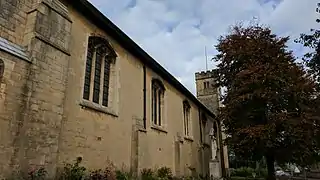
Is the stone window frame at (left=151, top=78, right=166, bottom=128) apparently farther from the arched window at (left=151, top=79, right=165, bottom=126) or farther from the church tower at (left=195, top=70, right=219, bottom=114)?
the church tower at (left=195, top=70, right=219, bottom=114)

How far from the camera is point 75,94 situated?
10.1 metres

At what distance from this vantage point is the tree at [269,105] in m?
16.0

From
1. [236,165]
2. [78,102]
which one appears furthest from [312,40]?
[236,165]

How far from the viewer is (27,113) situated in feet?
25.2

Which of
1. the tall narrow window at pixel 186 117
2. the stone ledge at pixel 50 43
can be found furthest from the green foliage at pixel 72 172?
the tall narrow window at pixel 186 117

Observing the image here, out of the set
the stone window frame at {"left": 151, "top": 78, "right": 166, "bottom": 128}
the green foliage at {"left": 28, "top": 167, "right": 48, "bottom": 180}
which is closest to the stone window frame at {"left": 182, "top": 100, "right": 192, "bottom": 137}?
the stone window frame at {"left": 151, "top": 78, "right": 166, "bottom": 128}

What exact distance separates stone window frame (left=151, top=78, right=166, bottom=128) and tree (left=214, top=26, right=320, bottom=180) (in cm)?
416

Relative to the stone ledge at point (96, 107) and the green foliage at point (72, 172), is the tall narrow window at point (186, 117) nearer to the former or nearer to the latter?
the stone ledge at point (96, 107)

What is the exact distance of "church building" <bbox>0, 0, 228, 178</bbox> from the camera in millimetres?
7551

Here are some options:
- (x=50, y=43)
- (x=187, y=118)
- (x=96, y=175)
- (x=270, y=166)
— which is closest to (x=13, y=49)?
(x=50, y=43)

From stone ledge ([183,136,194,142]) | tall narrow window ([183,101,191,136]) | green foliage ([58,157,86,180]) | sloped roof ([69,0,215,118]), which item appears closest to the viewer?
green foliage ([58,157,86,180])

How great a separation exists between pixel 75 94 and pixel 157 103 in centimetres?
807

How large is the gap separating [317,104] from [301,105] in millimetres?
1413

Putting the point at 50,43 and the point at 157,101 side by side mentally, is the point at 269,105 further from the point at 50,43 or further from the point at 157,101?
the point at 50,43
